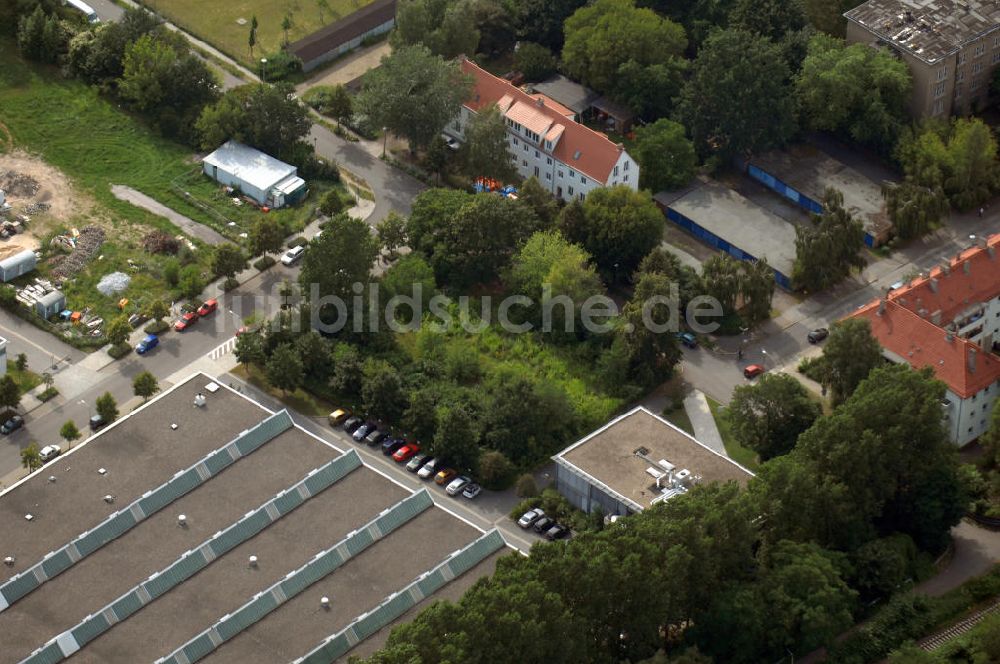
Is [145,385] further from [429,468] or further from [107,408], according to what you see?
[429,468]

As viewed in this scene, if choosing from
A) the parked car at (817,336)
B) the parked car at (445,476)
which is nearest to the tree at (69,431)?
the parked car at (445,476)

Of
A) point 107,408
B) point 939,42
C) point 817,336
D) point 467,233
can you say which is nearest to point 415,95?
point 467,233

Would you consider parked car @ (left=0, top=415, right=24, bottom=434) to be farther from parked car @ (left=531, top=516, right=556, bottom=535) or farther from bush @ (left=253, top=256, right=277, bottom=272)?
parked car @ (left=531, top=516, right=556, bottom=535)

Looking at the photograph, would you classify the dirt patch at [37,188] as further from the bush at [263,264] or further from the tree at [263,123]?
the bush at [263,264]

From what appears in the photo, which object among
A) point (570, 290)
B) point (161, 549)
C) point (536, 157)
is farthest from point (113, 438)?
point (536, 157)

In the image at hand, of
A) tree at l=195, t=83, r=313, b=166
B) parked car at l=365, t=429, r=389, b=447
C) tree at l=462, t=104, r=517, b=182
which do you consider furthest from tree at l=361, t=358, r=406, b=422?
tree at l=195, t=83, r=313, b=166

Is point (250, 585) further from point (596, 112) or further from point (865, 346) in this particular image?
point (596, 112)
